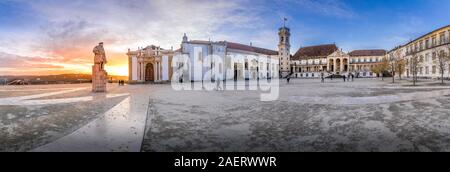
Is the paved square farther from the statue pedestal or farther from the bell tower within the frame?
the bell tower

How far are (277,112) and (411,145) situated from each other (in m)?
4.62

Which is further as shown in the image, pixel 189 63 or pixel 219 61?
pixel 219 61

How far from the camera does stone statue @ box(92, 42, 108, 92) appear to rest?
20.4 m

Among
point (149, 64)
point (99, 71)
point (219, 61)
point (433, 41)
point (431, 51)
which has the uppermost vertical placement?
point (433, 41)

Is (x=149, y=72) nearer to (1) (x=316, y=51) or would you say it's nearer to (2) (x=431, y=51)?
(2) (x=431, y=51)

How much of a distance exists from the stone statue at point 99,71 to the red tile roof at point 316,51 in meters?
73.1

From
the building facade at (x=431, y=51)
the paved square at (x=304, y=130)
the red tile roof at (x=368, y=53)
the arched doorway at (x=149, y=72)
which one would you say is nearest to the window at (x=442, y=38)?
the building facade at (x=431, y=51)

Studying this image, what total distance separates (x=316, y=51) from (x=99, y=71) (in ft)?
252

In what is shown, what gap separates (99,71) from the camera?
2056cm

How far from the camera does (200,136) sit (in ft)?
20.1

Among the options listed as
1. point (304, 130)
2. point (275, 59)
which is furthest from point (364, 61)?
point (304, 130)

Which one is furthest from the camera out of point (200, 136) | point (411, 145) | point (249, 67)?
point (249, 67)
